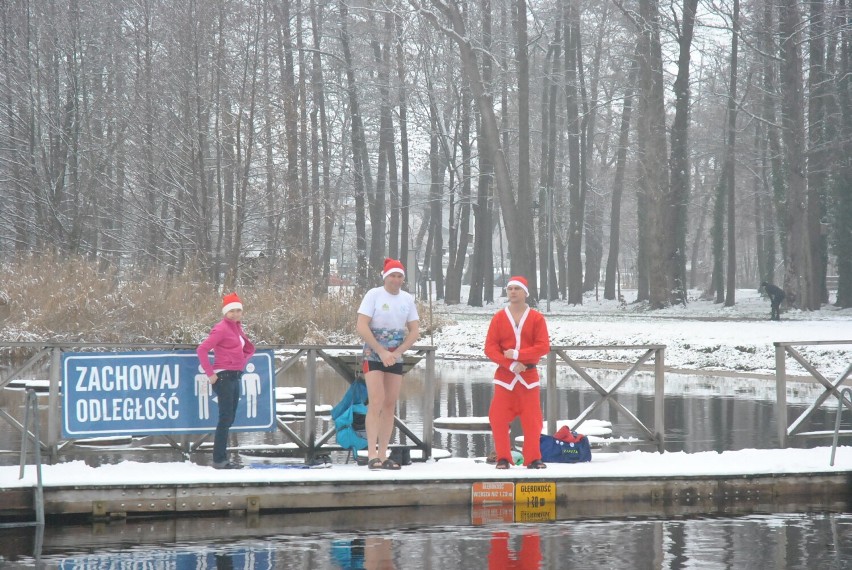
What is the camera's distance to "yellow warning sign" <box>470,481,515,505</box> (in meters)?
10.4

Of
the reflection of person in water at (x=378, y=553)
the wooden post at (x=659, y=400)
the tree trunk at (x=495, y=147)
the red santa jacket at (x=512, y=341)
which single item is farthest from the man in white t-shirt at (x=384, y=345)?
the tree trunk at (x=495, y=147)

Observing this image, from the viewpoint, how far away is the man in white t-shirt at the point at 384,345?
35.2ft

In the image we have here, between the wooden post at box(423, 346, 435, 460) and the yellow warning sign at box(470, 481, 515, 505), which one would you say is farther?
the wooden post at box(423, 346, 435, 460)

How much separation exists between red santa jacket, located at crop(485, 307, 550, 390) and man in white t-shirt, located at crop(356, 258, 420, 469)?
2.47 ft

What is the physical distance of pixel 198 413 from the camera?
1124 cm

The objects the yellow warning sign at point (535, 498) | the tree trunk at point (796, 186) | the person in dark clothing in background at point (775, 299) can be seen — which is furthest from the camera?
the tree trunk at point (796, 186)

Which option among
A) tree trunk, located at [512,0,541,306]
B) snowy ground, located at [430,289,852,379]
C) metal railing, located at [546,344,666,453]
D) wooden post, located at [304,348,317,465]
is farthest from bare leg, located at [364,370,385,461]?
tree trunk, located at [512,0,541,306]

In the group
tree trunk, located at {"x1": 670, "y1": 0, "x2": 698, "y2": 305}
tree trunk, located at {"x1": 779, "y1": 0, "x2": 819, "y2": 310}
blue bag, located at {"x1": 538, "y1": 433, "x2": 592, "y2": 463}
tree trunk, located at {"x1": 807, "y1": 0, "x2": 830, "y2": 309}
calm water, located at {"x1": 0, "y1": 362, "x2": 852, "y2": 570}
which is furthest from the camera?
tree trunk, located at {"x1": 670, "y1": 0, "x2": 698, "y2": 305}

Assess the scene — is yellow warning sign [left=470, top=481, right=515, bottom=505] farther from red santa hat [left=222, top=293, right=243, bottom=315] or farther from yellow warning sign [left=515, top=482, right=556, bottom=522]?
red santa hat [left=222, top=293, right=243, bottom=315]

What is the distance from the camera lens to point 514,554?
840 cm

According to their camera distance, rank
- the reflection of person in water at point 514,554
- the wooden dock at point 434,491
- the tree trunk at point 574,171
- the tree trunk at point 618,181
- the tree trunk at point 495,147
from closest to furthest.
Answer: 1. the reflection of person in water at point 514,554
2. the wooden dock at point 434,491
3. the tree trunk at point 495,147
4. the tree trunk at point 574,171
5. the tree trunk at point 618,181

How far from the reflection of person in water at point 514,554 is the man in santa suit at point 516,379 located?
5.93 feet

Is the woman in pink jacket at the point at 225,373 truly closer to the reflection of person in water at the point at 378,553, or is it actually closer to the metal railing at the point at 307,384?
the metal railing at the point at 307,384

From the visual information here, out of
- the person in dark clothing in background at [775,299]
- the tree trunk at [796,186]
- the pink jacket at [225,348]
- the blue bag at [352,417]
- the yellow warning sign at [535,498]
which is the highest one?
the tree trunk at [796,186]
